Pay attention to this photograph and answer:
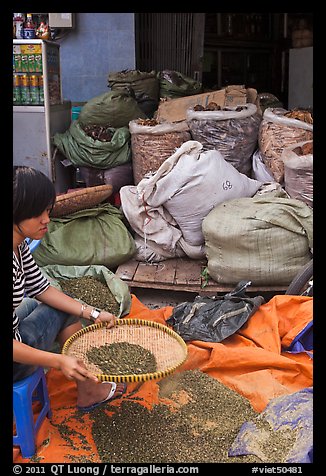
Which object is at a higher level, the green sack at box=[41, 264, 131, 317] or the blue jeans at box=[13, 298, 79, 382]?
the blue jeans at box=[13, 298, 79, 382]

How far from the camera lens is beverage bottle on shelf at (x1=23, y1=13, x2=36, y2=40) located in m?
4.86

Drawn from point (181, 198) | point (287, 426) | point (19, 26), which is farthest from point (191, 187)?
point (19, 26)

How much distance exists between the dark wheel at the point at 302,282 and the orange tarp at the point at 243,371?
143 mm

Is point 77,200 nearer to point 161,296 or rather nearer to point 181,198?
point 181,198

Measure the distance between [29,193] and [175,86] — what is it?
378 cm

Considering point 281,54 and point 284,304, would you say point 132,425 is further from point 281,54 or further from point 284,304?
point 281,54

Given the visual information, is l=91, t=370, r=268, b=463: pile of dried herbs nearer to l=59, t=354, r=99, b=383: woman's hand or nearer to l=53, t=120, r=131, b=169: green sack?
l=59, t=354, r=99, b=383: woman's hand

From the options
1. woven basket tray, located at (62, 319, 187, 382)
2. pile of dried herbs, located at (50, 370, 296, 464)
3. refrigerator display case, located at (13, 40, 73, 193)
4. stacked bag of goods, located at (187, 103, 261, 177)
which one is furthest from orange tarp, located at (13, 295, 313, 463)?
refrigerator display case, located at (13, 40, 73, 193)

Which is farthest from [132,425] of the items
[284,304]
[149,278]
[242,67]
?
[242,67]

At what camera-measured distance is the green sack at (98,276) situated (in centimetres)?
295

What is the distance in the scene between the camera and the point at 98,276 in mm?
3146

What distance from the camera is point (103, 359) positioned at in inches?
82.0

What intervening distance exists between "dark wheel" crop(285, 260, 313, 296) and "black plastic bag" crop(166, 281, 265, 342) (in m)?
0.20
